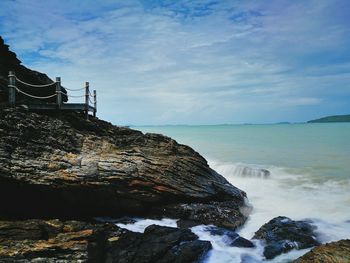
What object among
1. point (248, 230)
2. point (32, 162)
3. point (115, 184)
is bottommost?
point (248, 230)

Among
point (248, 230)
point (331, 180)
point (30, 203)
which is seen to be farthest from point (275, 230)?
point (331, 180)

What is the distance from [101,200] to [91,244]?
2.89m

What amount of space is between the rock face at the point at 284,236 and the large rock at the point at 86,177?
1.50 m

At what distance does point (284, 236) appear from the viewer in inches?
425

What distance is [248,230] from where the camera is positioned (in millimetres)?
12523

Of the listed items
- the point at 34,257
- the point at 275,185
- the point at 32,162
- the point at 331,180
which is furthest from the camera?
the point at 331,180

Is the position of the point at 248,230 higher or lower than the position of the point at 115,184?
lower

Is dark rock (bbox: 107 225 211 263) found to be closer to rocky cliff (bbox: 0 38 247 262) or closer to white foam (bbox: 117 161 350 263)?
rocky cliff (bbox: 0 38 247 262)

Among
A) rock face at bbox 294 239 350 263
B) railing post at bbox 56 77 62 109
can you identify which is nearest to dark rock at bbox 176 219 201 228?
rock face at bbox 294 239 350 263

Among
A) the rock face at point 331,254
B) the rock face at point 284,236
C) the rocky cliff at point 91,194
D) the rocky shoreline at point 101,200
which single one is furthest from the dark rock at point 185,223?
the rock face at point 331,254

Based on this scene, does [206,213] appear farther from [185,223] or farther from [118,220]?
[118,220]

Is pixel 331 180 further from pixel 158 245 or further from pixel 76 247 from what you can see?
pixel 76 247

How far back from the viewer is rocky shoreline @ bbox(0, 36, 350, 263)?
8.73m

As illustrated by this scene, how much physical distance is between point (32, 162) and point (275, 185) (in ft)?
50.8
